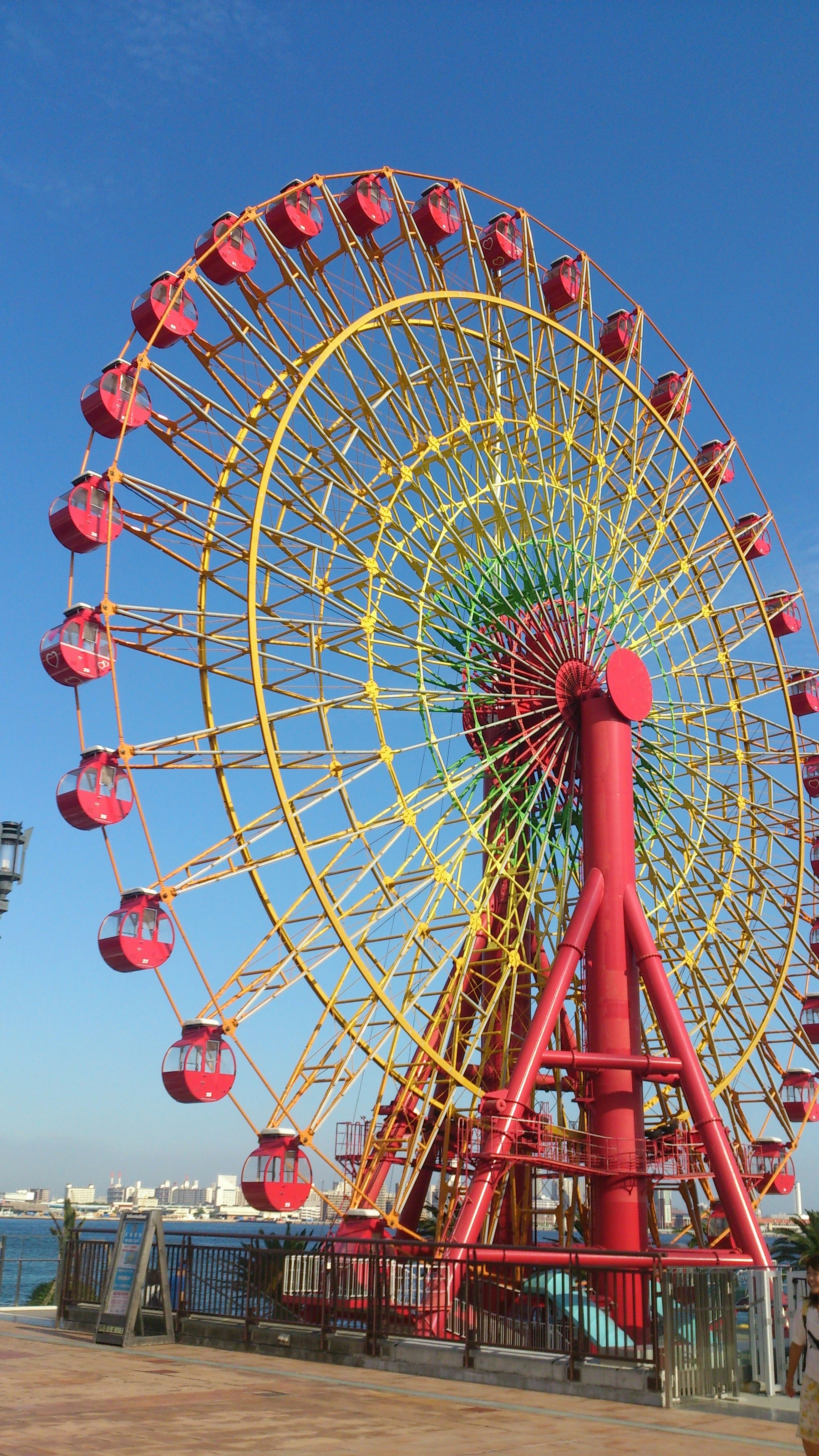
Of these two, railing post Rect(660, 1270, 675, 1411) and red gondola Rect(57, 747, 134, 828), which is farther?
red gondola Rect(57, 747, 134, 828)

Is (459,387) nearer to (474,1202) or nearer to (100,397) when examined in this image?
(100,397)

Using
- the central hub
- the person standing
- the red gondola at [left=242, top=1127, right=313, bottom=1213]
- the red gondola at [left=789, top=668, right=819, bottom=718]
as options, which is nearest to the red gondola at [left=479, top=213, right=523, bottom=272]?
the central hub

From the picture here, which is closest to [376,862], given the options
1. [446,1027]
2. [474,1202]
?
[446,1027]

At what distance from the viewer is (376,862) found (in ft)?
71.2

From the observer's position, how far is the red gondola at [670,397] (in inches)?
1220

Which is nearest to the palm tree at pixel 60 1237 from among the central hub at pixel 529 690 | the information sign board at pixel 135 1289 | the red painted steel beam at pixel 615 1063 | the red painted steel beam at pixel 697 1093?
the information sign board at pixel 135 1289

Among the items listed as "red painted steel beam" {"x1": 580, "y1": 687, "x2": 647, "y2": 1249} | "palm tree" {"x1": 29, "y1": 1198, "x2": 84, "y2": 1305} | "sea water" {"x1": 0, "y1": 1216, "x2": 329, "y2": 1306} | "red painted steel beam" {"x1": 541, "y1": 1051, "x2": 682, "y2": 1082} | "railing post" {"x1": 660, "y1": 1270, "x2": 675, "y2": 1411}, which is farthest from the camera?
"red painted steel beam" {"x1": 580, "y1": 687, "x2": 647, "y2": 1249}

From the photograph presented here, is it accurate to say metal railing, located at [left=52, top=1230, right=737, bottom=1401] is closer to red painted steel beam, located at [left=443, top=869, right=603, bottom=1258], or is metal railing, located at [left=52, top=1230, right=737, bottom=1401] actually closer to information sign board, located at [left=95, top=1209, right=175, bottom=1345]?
information sign board, located at [left=95, top=1209, right=175, bottom=1345]

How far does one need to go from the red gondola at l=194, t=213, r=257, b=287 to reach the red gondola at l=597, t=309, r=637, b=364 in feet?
32.8

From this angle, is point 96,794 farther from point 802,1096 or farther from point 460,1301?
point 802,1096

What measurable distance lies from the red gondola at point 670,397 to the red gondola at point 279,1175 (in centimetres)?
1900

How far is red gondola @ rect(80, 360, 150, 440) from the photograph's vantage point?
21969mm

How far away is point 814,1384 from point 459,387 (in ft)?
71.0

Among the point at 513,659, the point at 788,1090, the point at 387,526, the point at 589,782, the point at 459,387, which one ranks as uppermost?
the point at 459,387
